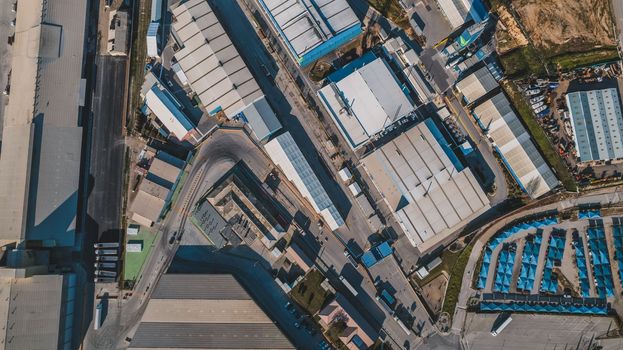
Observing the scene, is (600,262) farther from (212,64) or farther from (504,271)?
(212,64)

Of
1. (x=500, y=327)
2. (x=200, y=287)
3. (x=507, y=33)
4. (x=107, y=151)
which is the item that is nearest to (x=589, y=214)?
(x=500, y=327)

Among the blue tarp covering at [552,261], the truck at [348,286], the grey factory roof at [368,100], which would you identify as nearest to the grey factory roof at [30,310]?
the truck at [348,286]

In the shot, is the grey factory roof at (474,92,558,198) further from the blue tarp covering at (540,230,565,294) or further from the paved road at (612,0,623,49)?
the paved road at (612,0,623,49)

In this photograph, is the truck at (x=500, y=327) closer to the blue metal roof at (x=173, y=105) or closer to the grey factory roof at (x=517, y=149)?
the grey factory roof at (x=517, y=149)

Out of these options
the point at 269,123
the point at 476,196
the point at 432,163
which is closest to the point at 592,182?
the point at 476,196

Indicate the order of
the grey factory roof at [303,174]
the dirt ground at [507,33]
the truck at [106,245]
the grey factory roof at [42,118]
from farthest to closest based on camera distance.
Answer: the dirt ground at [507,33] < the truck at [106,245] < the grey factory roof at [303,174] < the grey factory roof at [42,118]

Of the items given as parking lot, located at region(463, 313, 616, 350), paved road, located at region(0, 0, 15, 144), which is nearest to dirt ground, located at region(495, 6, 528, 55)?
parking lot, located at region(463, 313, 616, 350)
